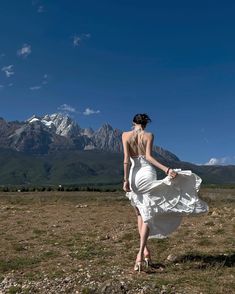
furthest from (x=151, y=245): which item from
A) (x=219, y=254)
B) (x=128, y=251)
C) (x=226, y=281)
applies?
(x=226, y=281)

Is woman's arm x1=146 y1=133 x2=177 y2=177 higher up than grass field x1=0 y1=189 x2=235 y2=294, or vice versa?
woman's arm x1=146 y1=133 x2=177 y2=177

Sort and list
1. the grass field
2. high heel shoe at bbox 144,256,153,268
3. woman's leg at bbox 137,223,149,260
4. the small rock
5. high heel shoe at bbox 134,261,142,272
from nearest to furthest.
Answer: the grass field → high heel shoe at bbox 134,261,142,272 → woman's leg at bbox 137,223,149,260 → high heel shoe at bbox 144,256,153,268 → the small rock

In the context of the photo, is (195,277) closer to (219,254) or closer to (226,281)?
(226,281)

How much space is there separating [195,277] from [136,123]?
13.1 feet

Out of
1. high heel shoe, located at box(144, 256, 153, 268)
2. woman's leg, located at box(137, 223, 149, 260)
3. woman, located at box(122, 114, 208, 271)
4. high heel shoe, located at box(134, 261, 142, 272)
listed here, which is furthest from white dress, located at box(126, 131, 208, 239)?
high heel shoe, located at box(134, 261, 142, 272)

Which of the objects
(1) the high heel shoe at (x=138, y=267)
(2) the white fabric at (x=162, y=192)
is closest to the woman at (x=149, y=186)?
(2) the white fabric at (x=162, y=192)

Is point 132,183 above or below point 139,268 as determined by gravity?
above

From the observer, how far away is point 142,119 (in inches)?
460

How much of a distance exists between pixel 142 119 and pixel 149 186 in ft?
5.55

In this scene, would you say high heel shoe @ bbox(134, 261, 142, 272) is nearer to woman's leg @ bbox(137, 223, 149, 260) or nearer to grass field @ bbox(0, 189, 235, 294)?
grass field @ bbox(0, 189, 235, 294)

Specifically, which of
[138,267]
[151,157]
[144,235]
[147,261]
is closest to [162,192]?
[151,157]

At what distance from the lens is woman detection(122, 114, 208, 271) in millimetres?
11562

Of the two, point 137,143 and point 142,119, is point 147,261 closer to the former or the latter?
point 137,143

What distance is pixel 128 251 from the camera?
14.4 metres
